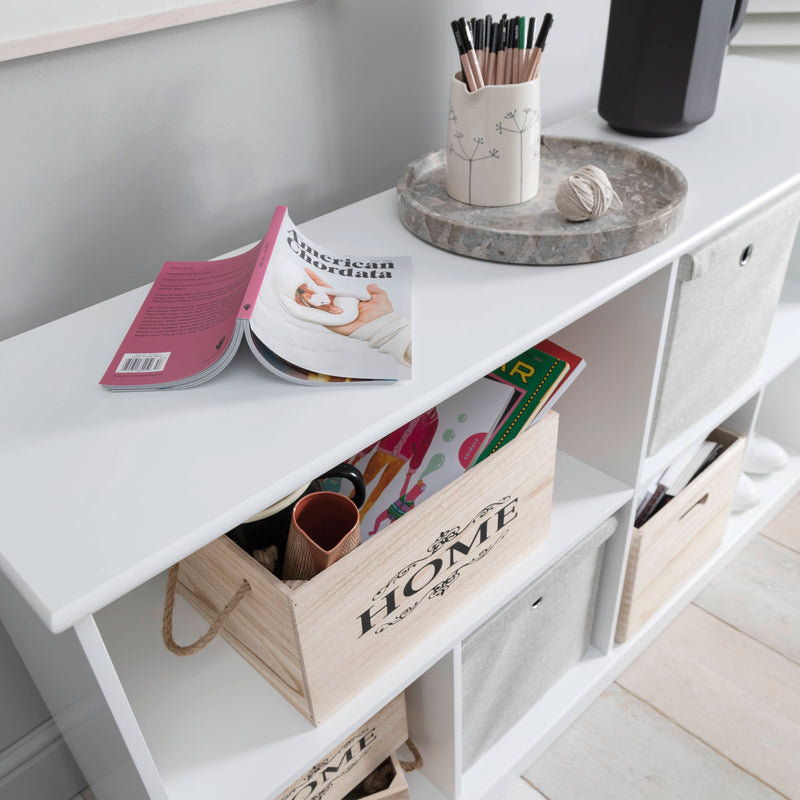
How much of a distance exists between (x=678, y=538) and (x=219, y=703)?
2.52 feet

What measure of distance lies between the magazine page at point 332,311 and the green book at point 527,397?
0.66 ft

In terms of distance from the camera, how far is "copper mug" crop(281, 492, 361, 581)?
680 mm

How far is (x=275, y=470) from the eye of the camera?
55 centimetres

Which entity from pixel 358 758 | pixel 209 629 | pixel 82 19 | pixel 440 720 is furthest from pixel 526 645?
pixel 82 19

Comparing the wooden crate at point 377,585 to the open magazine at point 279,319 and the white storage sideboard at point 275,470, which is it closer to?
the white storage sideboard at point 275,470

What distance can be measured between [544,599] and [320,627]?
399mm

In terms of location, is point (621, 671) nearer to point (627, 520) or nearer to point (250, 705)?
point (627, 520)

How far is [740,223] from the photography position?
0.91 meters

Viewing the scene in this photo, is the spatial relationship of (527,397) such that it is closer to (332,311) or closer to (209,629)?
(332,311)

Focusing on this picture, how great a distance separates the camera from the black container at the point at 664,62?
96 cm

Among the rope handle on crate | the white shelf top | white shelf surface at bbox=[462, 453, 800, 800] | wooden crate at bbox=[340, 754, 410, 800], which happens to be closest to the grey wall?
the white shelf top

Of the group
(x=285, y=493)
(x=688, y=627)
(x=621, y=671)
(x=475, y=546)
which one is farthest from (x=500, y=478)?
(x=688, y=627)

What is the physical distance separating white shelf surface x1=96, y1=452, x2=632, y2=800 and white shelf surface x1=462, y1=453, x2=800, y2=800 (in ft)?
1.09

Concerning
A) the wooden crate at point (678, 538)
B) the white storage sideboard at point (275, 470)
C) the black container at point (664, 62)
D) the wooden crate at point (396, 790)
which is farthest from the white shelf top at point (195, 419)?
the wooden crate at point (396, 790)
